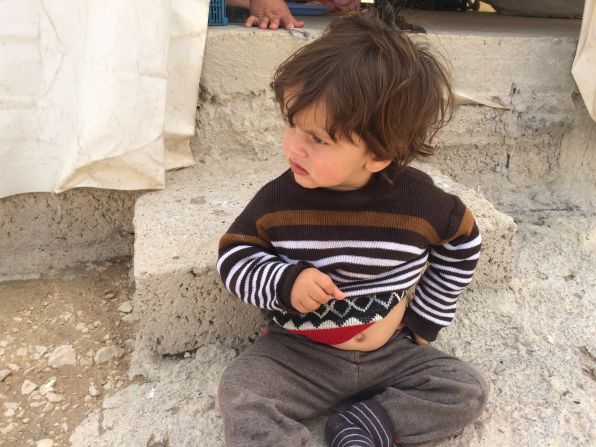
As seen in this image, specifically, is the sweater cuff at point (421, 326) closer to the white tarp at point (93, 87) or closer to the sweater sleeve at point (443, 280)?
the sweater sleeve at point (443, 280)

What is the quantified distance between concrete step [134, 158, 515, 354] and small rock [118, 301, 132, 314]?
9.5 inches

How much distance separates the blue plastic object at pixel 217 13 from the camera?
7.09ft

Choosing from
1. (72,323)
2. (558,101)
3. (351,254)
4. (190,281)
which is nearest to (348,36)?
(351,254)

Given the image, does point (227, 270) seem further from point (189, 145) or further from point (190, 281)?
point (189, 145)

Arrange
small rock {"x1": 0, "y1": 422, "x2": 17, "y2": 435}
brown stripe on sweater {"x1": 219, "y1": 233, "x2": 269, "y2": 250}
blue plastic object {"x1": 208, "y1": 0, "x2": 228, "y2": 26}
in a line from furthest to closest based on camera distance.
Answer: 1. blue plastic object {"x1": 208, "y1": 0, "x2": 228, "y2": 26}
2. small rock {"x1": 0, "y1": 422, "x2": 17, "y2": 435}
3. brown stripe on sweater {"x1": 219, "y1": 233, "x2": 269, "y2": 250}

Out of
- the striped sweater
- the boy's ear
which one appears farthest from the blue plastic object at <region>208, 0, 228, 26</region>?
the boy's ear

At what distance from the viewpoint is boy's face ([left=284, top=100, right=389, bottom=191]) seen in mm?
1136

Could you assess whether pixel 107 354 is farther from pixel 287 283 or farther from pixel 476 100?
pixel 476 100

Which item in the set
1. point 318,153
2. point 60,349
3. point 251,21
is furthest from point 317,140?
point 251,21

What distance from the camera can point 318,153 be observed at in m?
1.17

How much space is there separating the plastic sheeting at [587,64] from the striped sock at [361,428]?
61.8 inches

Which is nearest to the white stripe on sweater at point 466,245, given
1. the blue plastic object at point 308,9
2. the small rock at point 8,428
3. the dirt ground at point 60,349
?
the dirt ground at point 60,349

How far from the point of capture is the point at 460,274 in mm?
1448

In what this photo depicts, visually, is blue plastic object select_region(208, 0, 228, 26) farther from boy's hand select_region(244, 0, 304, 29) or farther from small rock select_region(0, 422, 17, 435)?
small rock select_region(0, 422, 17, 435)
